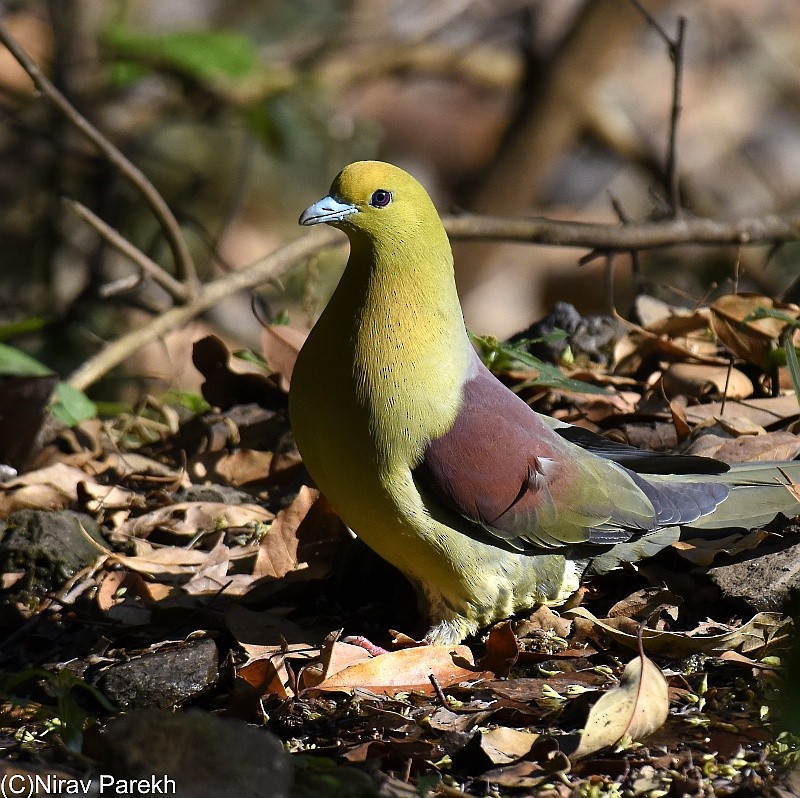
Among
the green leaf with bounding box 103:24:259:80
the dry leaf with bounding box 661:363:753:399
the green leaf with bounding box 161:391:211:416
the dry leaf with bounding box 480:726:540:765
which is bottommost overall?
the dry leaf with bounding box 480:726:540:765

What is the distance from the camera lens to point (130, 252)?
4609 mm

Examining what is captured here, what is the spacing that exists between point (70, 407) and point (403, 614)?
1.64 metres

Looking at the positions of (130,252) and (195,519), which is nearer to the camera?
(195,519)

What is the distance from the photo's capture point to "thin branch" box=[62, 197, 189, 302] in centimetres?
443

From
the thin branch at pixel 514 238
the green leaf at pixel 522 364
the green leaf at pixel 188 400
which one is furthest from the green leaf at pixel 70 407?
the green leaf at pixel 522 364

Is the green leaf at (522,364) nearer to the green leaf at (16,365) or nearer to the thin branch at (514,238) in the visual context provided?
the thin branch at (514,238)

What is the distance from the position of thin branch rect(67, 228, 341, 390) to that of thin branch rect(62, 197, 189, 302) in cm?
7

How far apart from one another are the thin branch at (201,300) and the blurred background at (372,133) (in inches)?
33.0

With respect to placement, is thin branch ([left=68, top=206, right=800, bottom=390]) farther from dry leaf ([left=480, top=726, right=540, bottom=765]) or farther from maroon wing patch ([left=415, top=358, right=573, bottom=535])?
dry leaf ([left=480, top=726, right=540, bottom=765])

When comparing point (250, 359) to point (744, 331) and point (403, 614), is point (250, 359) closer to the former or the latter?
point (403, 614)

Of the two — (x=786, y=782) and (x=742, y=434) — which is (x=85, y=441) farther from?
(x=786, y=782)

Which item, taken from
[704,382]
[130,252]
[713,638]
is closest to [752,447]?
[704,382]

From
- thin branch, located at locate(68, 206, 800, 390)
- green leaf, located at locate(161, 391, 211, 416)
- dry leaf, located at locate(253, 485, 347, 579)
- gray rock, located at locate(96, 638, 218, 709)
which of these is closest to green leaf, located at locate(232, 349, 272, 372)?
green leaf, located at locate(161, 391, 211, 416)

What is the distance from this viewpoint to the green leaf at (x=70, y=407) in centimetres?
419
